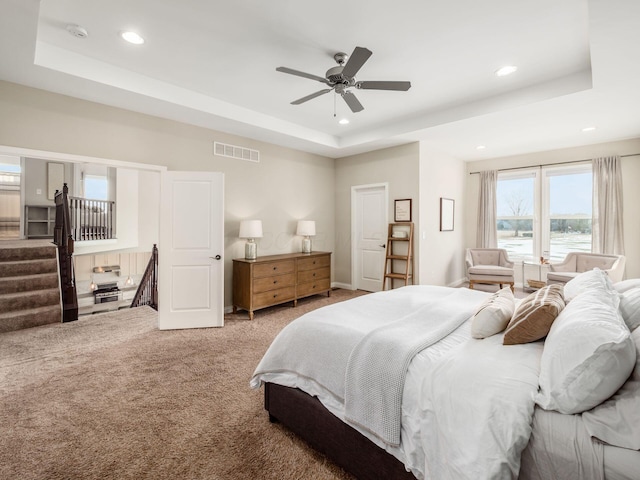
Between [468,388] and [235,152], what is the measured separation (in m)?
4.40

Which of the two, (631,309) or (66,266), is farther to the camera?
(66,266)

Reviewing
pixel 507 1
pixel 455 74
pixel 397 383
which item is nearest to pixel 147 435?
pixel 397 383

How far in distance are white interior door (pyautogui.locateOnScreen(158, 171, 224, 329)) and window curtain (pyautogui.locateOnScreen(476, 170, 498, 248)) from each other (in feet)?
16.6

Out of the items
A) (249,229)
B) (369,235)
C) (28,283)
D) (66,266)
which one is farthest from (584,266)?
(28,283)

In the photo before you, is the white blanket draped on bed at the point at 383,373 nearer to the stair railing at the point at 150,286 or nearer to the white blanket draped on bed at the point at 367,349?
the white blanket draped on bed at the point at 367,349

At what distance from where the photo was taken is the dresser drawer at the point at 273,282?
4352 millimetres

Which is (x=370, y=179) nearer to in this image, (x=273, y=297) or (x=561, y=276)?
(x=273, y=297)

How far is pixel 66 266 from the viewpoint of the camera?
4.32 m

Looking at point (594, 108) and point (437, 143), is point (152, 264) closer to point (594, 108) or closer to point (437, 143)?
point (437, 143)

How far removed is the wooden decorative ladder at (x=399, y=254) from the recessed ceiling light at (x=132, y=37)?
418 centimetres

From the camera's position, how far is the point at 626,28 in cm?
218

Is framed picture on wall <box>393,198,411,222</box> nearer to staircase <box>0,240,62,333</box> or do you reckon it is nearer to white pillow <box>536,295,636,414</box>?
white pillow <box>536,295,636,414</box>

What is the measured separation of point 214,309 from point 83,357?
138 cm

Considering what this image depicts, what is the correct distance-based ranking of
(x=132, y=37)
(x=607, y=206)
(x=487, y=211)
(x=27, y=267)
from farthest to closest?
(x=487, y=211) < (x=607, y=206) < (x=27, y=267) < (x=132, y=37)
